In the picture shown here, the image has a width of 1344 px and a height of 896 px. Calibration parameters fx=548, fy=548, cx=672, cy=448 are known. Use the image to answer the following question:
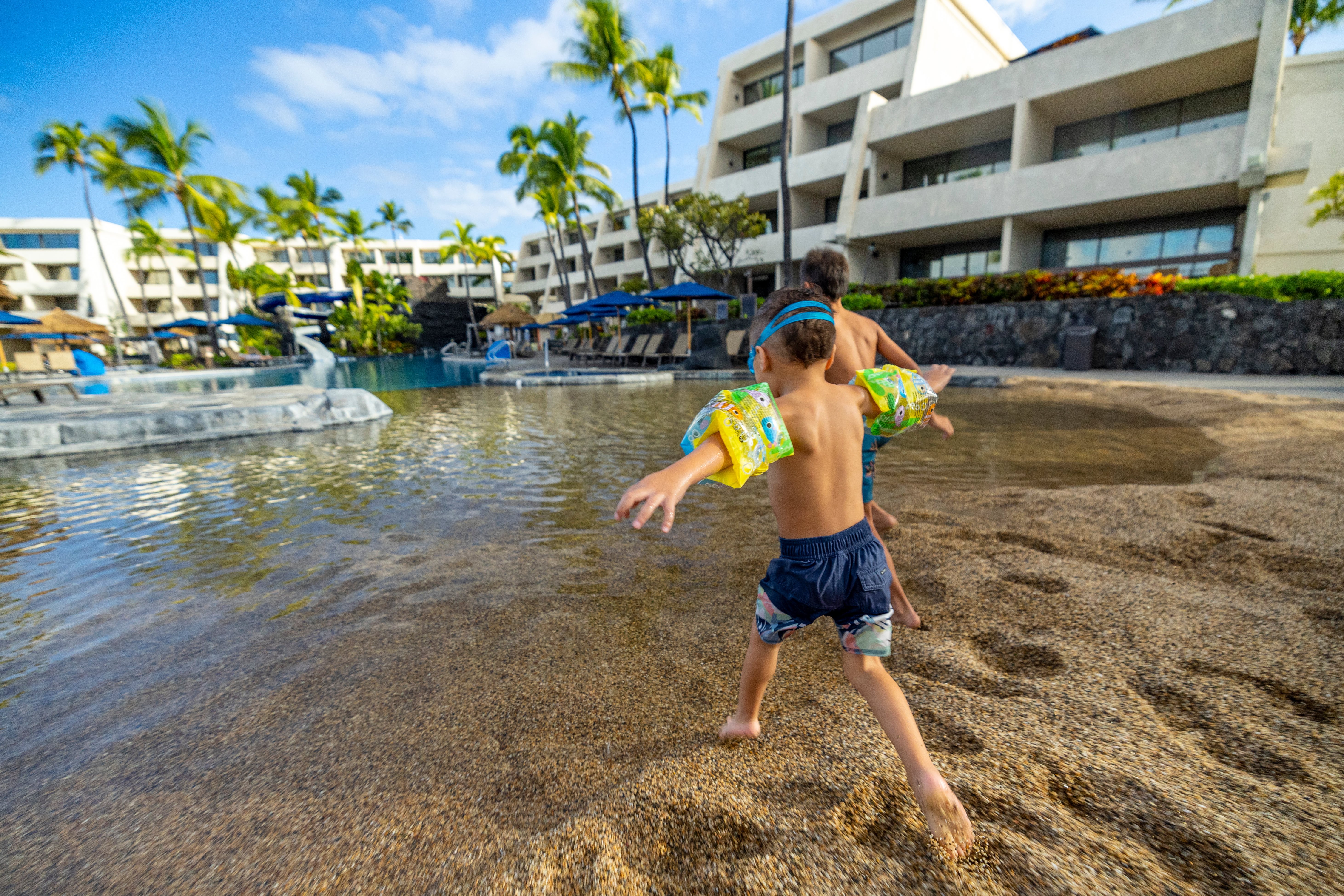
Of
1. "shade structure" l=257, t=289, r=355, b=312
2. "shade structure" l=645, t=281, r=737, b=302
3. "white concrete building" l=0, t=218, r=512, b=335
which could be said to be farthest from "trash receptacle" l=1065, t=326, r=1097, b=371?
"white concrete building" l=0, t=218, r=512, b=335

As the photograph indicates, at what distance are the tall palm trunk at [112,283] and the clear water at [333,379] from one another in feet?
29.4

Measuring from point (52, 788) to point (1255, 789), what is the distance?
3.47m

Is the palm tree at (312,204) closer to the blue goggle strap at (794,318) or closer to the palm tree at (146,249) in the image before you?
the palm tree at (146,249)

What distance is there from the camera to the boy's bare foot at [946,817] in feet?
4.32

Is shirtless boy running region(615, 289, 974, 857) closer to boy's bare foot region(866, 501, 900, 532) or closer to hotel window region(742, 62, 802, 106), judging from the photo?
boy's bare foot region(866, 501, 900, 532)

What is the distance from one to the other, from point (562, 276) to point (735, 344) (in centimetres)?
2140

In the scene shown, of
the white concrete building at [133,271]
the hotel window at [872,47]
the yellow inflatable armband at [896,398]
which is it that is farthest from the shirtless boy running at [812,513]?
the white concrete building at [133,271]

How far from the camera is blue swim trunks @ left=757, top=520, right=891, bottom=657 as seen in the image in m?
1.51

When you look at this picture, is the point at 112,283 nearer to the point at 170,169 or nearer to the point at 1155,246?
the point at 170,169

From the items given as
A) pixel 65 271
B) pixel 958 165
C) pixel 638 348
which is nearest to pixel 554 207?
pixel 638 348

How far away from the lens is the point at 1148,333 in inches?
467

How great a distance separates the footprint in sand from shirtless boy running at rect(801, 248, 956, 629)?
28cm

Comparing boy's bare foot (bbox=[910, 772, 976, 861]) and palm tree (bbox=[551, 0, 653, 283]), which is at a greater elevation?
palm tree (bbox=[551, 0, 653, 283])

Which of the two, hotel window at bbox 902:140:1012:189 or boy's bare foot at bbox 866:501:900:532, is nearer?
boy's bare foot at bbox 866:501:900:532
